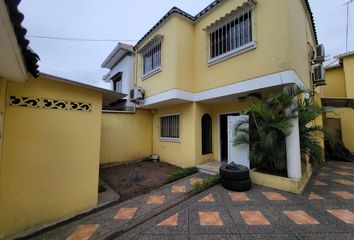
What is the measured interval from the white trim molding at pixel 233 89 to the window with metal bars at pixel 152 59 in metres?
1.71

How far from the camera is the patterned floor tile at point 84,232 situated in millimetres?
3341

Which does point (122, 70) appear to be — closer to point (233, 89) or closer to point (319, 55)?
point (233, 89)

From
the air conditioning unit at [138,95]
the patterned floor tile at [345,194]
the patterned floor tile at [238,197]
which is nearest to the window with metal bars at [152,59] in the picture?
the air conditioning unit at [138,95]

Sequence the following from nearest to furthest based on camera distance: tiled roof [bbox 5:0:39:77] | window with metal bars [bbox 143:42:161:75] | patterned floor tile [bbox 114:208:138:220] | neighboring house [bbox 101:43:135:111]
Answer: tiled roof [bbox 5:0:39:77] → patterned floor tile [bbox 114:208:138:220] → window with metal bars [bbox 143:42:161:75] → neighboring house [bbox 101:43:135:111]

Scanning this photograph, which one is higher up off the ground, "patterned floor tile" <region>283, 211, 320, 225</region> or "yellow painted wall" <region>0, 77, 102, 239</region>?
"yellow painted wall" <region>0, 77, 102, 239</region>

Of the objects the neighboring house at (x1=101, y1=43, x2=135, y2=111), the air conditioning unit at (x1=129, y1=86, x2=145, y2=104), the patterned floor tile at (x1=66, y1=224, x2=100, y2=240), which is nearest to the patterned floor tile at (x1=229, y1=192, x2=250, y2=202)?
the patterned floor tile at (x1=66, y1=224, x2=100, y2=240)

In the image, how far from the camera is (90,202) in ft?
14.7

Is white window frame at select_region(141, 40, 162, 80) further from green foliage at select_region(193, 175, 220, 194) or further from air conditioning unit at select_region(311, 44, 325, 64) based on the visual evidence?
air conditioning unit at select_region(311, 44, 325, 64)

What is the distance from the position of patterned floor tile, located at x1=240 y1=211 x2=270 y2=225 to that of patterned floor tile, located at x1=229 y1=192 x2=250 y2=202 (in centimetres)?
67

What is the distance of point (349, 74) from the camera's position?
1120 centimetres

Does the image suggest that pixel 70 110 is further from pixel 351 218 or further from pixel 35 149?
pixel 351 218

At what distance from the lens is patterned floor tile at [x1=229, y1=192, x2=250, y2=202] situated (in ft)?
14.9

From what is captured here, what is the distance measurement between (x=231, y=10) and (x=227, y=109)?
4128 millimetres

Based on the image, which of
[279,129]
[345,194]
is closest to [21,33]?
[279,129]
